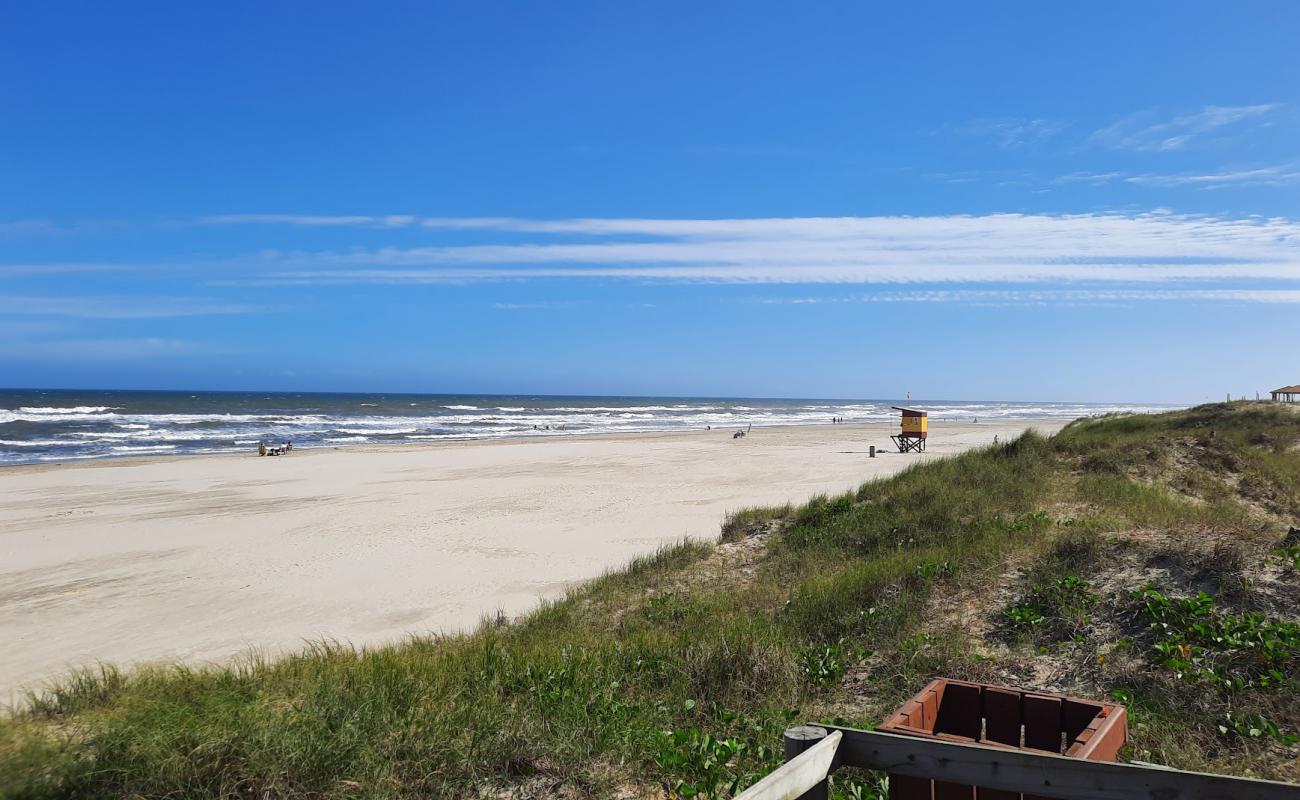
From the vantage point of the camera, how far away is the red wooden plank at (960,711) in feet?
13.0

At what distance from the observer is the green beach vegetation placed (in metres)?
3.90

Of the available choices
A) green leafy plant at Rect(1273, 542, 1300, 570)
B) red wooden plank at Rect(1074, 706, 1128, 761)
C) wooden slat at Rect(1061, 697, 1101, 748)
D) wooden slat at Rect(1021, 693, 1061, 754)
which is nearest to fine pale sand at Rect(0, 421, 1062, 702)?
wooden slat at Rect(1021, 693, 1061, 754)

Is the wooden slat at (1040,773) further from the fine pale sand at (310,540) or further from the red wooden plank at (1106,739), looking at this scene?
the fine pale sand at (310,540)

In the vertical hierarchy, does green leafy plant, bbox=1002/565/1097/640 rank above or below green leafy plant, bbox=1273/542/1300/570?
below

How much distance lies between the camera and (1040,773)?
8.91 ft

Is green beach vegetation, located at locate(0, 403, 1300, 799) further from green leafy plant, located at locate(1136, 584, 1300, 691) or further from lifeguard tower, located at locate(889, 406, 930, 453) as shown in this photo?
lifeguard tower, located at locate(889, 406, 930, 453)

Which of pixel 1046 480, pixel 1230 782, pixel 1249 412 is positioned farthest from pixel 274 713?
pixel 1249 412

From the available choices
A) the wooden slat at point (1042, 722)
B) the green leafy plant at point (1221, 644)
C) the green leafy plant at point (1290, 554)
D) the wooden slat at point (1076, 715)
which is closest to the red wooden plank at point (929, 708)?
the wooden slat at point (1042, 722)

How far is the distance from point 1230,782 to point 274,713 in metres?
4.22

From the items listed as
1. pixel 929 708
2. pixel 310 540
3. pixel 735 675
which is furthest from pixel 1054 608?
pixel 310 540

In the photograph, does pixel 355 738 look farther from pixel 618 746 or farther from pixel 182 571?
pixel 182 571

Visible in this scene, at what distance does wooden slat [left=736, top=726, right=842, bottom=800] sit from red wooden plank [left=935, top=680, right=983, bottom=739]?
1340 millimetres

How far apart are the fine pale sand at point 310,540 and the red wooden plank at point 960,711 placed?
660 centimetres

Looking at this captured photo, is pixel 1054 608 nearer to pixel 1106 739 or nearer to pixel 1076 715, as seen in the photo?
pixel 1076 715
